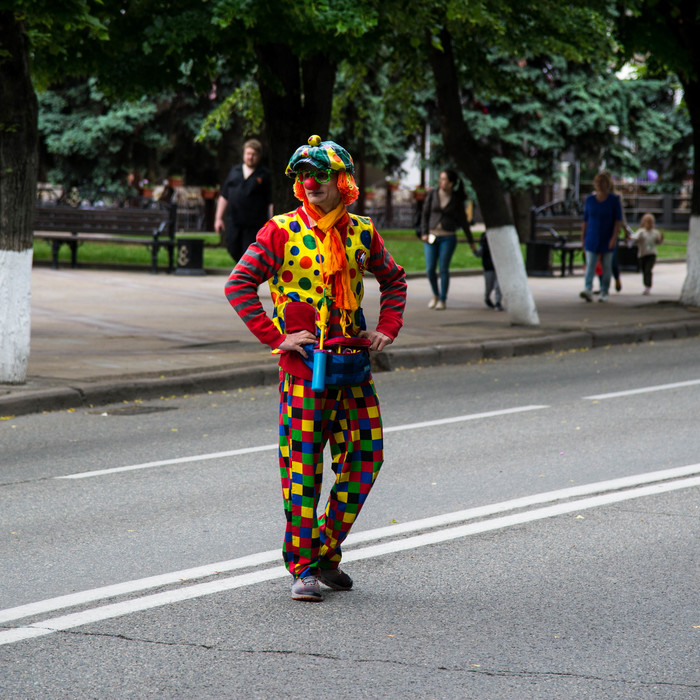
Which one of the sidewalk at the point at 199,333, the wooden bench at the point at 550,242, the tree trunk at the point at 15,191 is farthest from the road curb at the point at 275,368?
the wooden bench at the point at 550,242

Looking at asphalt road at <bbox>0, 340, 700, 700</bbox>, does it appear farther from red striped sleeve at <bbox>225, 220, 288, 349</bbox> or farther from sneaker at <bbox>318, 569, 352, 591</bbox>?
red striped sleeve at <bbox>225, 220, 288, 349</bbox>

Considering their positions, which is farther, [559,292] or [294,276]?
[559,292]

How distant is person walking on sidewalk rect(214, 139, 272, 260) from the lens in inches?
597

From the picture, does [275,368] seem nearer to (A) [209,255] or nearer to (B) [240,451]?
(B) [240,451]

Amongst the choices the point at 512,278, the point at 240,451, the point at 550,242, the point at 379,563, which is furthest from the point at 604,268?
the point at 379,563

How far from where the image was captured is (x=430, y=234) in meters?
16.4

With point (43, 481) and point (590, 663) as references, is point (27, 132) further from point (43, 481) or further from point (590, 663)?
point (590, 663)

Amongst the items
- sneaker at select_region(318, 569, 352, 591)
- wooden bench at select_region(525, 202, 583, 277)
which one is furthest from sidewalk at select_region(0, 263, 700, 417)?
sneaker at select_region(318, 569, 352, 591)

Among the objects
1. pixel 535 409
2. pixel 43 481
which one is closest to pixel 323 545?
pixel 43 481

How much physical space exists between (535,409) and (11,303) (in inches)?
173

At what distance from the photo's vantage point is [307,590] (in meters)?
4.91

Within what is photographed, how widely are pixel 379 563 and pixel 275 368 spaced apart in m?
5.83

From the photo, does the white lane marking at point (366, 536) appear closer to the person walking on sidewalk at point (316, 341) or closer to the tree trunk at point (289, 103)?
the person walking on sidewalk at point (316, 341)

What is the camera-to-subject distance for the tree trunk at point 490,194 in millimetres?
14711
